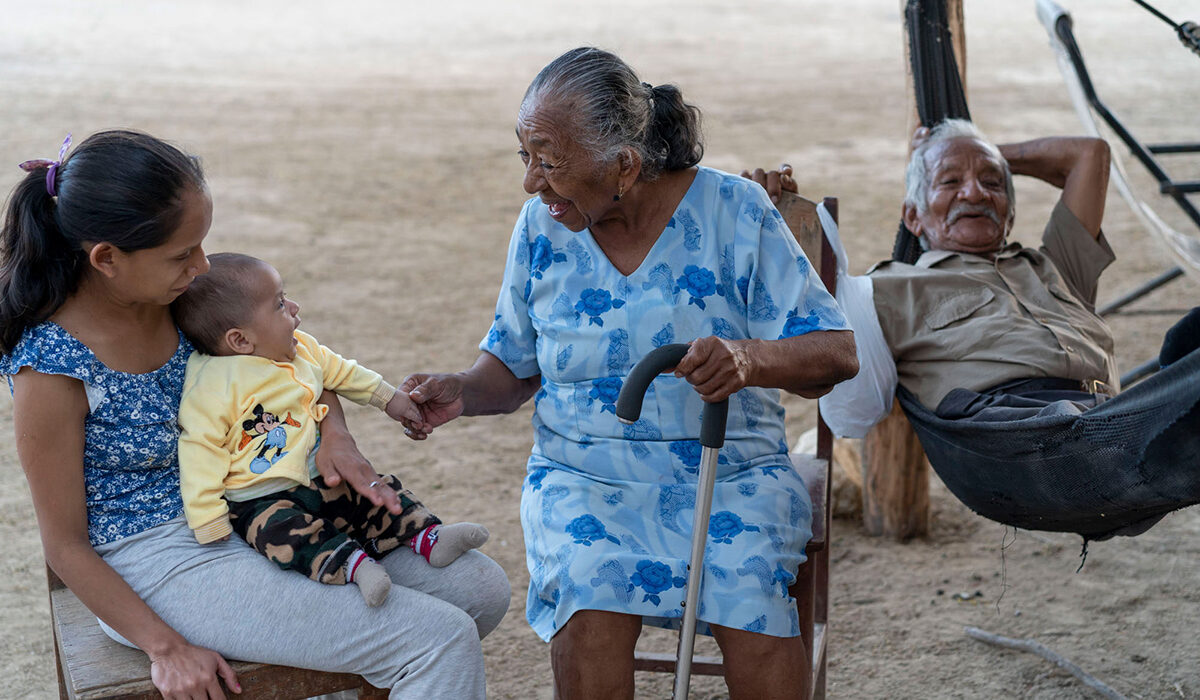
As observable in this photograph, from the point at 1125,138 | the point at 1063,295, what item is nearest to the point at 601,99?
the point at 1063,295

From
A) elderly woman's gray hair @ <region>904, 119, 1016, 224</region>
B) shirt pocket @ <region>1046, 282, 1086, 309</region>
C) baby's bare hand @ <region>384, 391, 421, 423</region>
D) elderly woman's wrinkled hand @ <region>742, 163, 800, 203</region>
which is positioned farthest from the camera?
elderly woman's gray hair @ <region>904, 119, 1016, 224</region>

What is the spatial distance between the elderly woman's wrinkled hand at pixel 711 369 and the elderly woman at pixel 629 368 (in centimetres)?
3

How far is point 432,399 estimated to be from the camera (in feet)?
8.00

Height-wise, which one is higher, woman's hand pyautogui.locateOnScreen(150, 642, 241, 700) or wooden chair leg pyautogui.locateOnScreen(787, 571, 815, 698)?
woman's hand pyautogui.locateOnScreen(150, 642, 241, 700)

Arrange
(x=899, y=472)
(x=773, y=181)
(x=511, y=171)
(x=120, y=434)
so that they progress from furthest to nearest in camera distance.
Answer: (x=511, y=171), (x=899, y=472), (x=773, y=181), (x=120, y=434)

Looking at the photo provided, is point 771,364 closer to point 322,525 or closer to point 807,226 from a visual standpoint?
point 807,226

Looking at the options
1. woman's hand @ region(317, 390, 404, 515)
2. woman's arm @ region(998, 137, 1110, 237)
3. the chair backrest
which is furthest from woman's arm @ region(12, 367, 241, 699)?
woman's arm @ region(998, 137, 1110, 237)

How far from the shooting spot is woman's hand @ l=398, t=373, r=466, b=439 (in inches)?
95.0

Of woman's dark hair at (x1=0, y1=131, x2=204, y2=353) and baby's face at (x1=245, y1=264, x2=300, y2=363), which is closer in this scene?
woman's dark hair at (x1=0, y1=131, x2=204, y2=353)

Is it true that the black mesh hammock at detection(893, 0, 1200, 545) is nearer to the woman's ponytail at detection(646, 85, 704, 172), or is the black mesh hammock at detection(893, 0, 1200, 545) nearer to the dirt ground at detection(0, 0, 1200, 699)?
the dirt ground at detection(0, 0, 1200, 699)

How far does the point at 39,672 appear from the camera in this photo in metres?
3.16

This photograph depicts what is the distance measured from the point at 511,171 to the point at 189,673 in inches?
303

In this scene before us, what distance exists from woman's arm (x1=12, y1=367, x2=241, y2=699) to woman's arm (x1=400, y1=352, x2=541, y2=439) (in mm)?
648

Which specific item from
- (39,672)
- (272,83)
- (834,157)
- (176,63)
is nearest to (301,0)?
(176,63)
